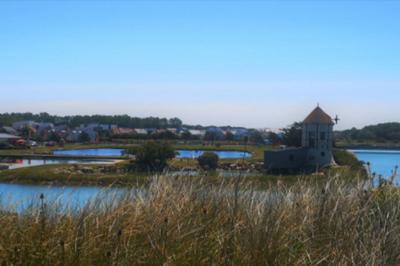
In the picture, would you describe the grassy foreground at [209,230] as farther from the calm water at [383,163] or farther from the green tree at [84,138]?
the green tree at [84,138]

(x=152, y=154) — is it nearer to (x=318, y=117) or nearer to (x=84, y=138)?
(x=318, y=117)

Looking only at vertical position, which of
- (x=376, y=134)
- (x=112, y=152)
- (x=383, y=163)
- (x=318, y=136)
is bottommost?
(x=112, y=152)

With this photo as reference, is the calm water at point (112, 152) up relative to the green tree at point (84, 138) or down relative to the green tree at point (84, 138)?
down

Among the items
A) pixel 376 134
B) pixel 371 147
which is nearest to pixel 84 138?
pixel 371 147

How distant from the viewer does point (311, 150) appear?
178 feet

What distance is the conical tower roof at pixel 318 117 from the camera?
54.5 meters

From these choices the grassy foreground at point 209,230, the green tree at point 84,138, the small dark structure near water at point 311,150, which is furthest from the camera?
the green tree at point 84,138

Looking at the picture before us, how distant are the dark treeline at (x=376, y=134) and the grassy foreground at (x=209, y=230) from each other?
122601mm

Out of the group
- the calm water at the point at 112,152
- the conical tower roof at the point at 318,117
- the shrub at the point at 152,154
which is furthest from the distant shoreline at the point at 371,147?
the shrub at the point at 152,154

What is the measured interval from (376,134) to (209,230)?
12720cm

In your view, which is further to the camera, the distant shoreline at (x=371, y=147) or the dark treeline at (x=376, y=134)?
the dark treeline at (x=376, y=134)

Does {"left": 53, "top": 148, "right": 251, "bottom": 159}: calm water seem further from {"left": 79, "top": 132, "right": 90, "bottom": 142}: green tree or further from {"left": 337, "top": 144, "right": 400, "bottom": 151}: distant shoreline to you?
{"left": 337, "top": 144, "right": 400, "bottom": 151}: distant shoreline

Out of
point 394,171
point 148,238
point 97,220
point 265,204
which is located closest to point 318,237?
point 265,204

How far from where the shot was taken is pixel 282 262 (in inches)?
217
